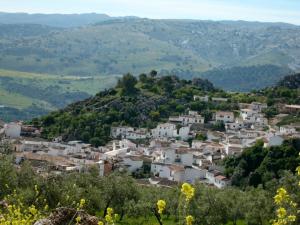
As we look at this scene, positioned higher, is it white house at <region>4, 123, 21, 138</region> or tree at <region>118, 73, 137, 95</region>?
tree at <region>118, 73, 137, 95</region>

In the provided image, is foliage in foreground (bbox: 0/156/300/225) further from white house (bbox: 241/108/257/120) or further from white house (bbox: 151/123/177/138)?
white house (bbox: 241/108/257/120)

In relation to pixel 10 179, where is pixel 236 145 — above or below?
below

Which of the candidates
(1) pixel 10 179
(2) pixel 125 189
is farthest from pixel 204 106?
(1) pixel 10 179

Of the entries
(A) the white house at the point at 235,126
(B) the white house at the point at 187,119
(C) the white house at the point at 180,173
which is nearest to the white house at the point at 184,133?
(B) the white house at the point at 187,119

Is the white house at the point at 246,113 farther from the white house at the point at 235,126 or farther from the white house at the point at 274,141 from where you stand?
the white house at the point at 274,141

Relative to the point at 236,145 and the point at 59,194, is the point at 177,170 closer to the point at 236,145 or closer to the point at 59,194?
the point at 236,145

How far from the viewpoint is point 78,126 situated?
9019 cm

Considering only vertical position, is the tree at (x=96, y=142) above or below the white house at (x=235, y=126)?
below

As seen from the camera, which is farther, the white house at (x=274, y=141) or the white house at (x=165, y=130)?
the white house at (x=165, y=130)

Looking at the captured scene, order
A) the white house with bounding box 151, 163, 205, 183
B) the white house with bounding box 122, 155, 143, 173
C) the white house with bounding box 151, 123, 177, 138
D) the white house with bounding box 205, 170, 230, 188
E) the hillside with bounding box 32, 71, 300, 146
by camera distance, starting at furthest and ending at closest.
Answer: the hillside with bounding box 32, 71, 300, 146
the white house with bounding box 151, 123, 177, 138
the white house with bounding box 122, 155, 143, 173
the white house with bounding box 151, 163, 205, 183
the white house with bounding box 205, 170, 230, 188

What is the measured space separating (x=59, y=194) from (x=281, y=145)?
40289 millimetres

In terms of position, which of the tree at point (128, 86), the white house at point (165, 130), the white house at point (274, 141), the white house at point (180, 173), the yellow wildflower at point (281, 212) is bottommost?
the white house at point (180, 173)

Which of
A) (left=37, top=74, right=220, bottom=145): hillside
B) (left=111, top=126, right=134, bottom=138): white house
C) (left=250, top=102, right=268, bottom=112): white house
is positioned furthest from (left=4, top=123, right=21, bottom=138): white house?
(left=250, top=102, right=268, bottom=112): white house

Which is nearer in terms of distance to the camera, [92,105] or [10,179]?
[10,179]
